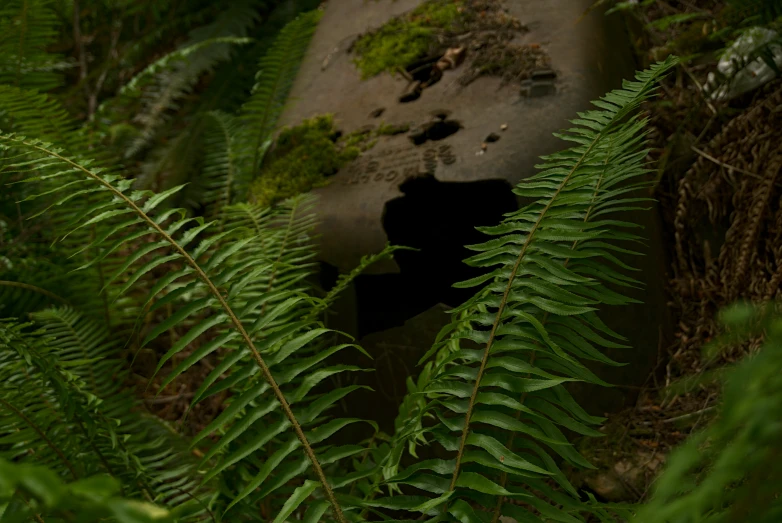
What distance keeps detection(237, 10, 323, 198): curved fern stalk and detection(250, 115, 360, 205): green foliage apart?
0.09 m

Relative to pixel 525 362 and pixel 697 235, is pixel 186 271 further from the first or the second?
pixel 697 235

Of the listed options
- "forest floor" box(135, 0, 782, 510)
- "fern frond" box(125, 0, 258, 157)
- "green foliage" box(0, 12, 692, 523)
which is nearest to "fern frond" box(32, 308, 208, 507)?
"green foliage" box(0, 12, 692, 523)

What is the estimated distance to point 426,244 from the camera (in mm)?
2350

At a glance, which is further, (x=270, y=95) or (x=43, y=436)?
(x=270, y=95)

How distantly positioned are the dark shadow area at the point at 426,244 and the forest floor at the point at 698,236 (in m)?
0.64

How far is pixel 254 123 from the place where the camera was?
285 centimetres

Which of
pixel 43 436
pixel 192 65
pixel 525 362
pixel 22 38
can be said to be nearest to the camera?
pixel 525 362

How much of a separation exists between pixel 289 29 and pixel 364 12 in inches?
16.6

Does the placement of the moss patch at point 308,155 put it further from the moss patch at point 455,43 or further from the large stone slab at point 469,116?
the moss patch at point 455,43

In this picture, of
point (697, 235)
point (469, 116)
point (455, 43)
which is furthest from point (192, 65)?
point (697, 235)

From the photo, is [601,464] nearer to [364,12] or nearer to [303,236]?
[303,236]

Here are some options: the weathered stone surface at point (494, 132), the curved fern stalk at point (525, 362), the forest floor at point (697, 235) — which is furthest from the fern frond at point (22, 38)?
the curved fern stalk at point (525, 362)

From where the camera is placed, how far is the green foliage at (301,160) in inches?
98.7

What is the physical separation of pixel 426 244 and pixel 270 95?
3.57 ft
